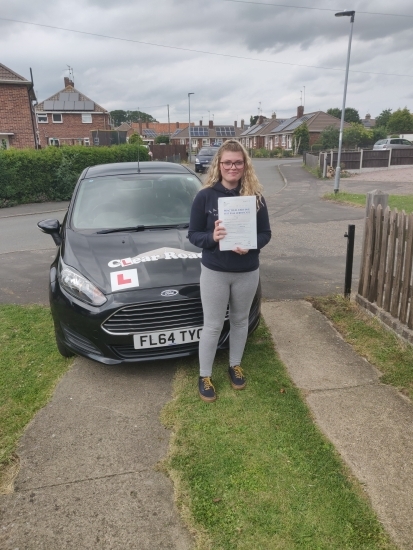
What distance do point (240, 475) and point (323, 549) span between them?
60 centimetres

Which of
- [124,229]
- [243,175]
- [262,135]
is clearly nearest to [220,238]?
[243,175]

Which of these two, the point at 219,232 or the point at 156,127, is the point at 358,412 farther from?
the point at 156,127

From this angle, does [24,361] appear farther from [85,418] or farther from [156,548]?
[156,548]

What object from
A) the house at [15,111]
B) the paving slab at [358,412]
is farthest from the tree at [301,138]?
the paving slab at [358,412]

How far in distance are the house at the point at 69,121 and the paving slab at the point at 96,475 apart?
48.9 metres

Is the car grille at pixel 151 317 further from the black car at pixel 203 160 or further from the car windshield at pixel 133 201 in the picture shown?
the black car at pixel 203 160

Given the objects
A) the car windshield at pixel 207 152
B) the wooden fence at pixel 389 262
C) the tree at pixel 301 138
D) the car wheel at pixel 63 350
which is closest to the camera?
the car wheel at pixel 63 350

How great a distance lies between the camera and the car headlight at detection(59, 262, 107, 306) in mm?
3422

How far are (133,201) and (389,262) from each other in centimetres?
278

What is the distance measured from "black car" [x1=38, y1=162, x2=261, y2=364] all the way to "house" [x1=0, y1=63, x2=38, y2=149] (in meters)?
22.5

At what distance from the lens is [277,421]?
3.01m

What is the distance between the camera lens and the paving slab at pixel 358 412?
7.78 feet

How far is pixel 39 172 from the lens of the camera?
54.6 ft

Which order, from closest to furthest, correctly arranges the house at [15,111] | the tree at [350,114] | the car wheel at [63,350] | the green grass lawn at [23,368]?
1. the green grass lawn at [23,368]
2. the car wheel at [63,350]
3. the house at [15,111]
4. the tree at [350,114]
